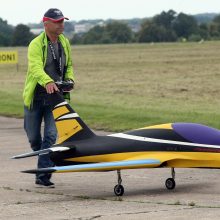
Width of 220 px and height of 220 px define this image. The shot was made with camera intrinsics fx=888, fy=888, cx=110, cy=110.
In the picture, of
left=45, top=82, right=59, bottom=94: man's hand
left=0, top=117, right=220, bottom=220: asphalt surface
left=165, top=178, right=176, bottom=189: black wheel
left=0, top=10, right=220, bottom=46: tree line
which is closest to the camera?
left=0, top=117, right=220, bottom=220: asphalt surface

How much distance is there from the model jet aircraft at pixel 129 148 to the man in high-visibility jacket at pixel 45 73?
26cm

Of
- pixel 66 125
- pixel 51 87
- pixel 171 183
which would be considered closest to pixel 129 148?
pixel 171 183

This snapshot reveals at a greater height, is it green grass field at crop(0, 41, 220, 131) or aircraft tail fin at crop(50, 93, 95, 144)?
aircraft tail fin at crop(50, 93, 95, 144)

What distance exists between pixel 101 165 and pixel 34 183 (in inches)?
57.8

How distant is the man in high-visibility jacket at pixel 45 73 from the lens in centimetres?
1043

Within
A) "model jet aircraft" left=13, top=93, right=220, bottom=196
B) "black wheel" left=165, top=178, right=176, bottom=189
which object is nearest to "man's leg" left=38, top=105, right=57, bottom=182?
"model jet aircraft" left=13, top=93, right=220, bottom=196

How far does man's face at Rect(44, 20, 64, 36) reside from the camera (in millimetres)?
10398

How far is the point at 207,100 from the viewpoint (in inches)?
968

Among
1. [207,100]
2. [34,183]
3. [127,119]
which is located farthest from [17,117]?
[34,183]

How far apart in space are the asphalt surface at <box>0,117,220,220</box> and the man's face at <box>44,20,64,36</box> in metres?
1.85

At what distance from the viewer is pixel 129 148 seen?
9977mm

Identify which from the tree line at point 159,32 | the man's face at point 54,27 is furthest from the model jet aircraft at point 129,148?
the tree line at point 159,32

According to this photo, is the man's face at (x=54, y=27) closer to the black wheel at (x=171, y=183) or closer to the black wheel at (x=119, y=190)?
the black wheel at (x=119, y=190)

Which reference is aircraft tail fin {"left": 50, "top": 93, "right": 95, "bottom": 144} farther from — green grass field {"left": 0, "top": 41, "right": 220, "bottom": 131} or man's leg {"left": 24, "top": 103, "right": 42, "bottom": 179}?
green grass field {"left": 0, "top": 41, "right": 220, "bottom": 131}
